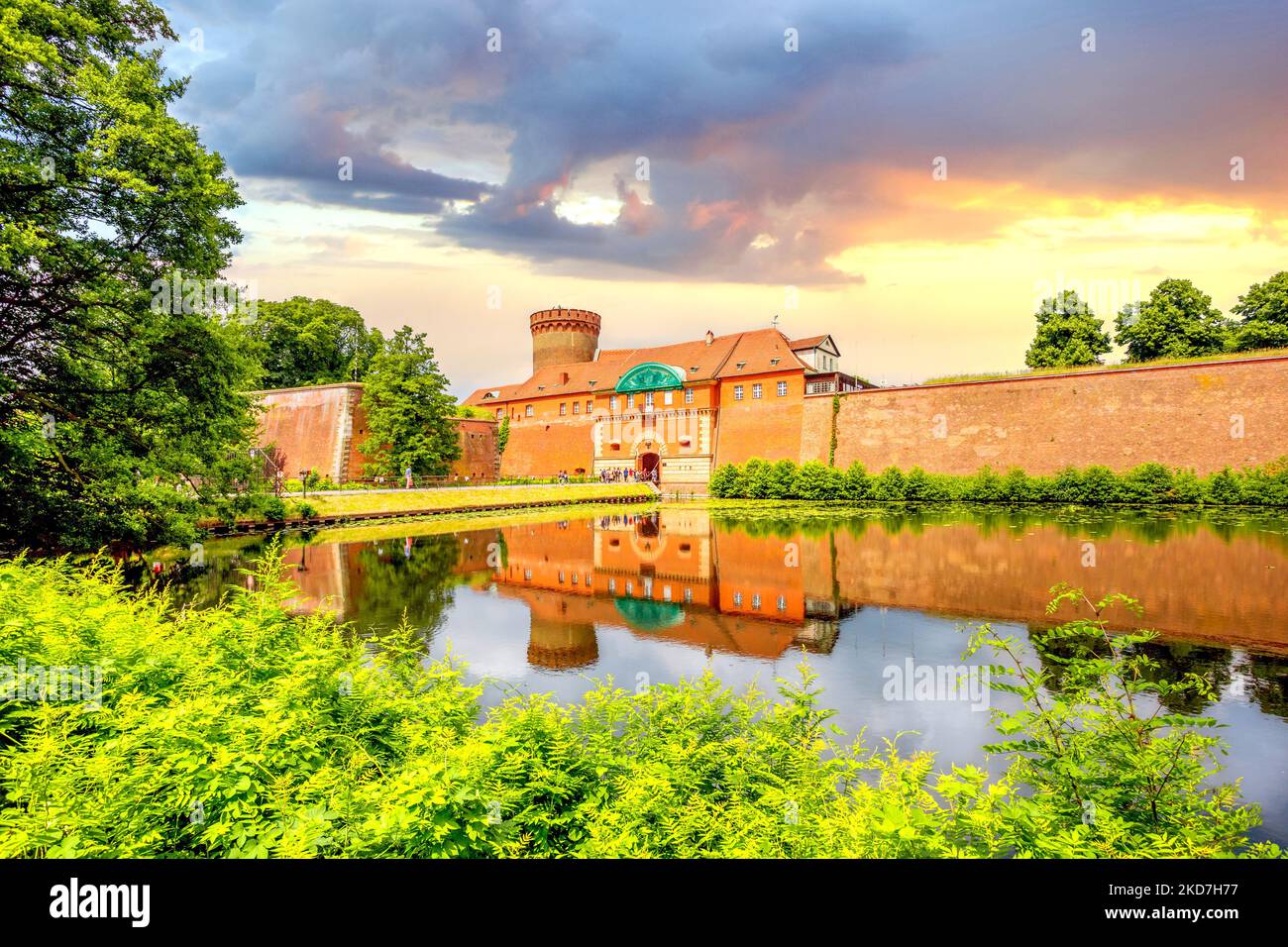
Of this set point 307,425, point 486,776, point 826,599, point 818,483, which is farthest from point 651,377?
point 486,776

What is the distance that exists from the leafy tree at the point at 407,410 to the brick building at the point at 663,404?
615 inches

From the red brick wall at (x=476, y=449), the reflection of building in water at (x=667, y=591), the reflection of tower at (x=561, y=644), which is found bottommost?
the reflection of tower at (x=561, y=644)

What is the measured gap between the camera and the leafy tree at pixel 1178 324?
1625 inches

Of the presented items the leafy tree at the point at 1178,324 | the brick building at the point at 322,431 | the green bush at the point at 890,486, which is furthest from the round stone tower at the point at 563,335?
the leafy tree at the point at 1178,324

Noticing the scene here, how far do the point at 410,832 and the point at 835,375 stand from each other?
156 ft

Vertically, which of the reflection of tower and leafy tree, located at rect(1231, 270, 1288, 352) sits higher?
leafy tree, located at rect(1231, 270, 1288, 352)

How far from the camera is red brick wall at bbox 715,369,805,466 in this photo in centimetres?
4444

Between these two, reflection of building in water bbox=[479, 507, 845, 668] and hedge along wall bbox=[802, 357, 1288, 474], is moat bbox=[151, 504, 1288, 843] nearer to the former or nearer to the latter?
reflection of building in water bbox=[479, 507, 845, 668]

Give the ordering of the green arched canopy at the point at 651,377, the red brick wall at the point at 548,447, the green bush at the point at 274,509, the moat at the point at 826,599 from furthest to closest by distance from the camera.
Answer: the red brick wall at the point at 548,447 → the green arched canopy at the point at 651,377 → the green bush at the point at 274,509 → the moat at the point at 826,599

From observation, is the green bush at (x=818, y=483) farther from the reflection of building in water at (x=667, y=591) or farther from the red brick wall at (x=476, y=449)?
the red brick wall at (x=476, y=449)

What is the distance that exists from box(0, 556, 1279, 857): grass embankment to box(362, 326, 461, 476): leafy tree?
35523mm

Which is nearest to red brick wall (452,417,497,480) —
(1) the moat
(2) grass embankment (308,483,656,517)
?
(2) grass embankment (308,483,656,517)

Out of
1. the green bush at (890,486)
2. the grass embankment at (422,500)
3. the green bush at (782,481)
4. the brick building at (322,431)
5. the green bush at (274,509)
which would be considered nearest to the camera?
the green bush at (274,509)
